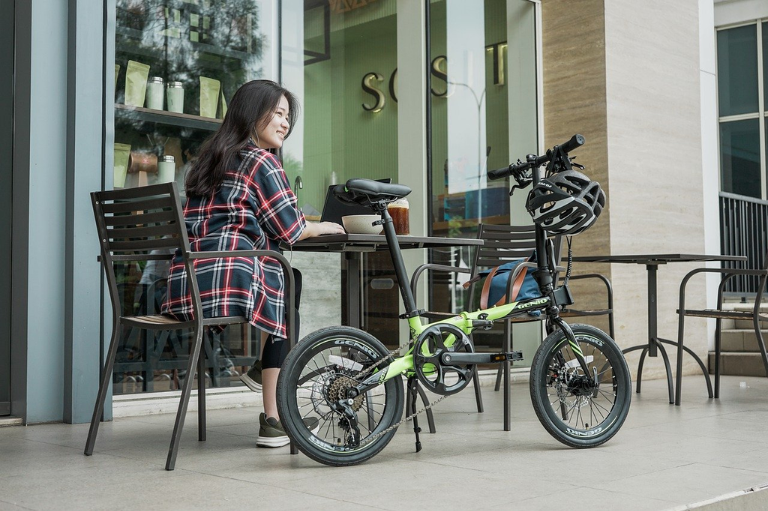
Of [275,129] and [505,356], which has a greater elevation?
[275,129]

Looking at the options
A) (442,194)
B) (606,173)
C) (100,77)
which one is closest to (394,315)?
(442,194)

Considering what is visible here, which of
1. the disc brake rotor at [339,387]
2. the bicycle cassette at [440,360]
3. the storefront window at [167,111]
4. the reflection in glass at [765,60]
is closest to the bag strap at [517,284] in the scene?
the bicycle cassette at [440,360]

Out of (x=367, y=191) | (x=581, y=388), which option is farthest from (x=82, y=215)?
(x=581, y=388)

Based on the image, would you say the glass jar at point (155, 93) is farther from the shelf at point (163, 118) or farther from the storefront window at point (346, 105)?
the storefront window at point (346, 105)

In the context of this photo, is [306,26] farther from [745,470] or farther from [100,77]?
[745,470]

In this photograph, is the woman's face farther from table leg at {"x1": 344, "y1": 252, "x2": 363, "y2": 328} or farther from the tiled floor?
the tiled floor

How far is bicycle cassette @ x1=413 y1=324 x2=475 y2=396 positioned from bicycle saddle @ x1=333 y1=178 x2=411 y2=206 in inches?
17.7

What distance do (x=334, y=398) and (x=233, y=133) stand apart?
1.06 m

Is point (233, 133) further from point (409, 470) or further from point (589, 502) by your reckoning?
point (589, 502)

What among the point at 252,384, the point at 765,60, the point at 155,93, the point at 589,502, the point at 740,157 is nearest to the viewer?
the point at 589,502

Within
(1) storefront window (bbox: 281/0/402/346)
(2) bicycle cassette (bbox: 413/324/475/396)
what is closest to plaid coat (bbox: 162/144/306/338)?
(2) bicycle cassette (bbox: 413/324/475/396)

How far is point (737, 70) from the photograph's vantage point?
41.8 feet

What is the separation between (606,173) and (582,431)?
10.3 feet

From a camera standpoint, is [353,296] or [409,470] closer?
[409,470]
